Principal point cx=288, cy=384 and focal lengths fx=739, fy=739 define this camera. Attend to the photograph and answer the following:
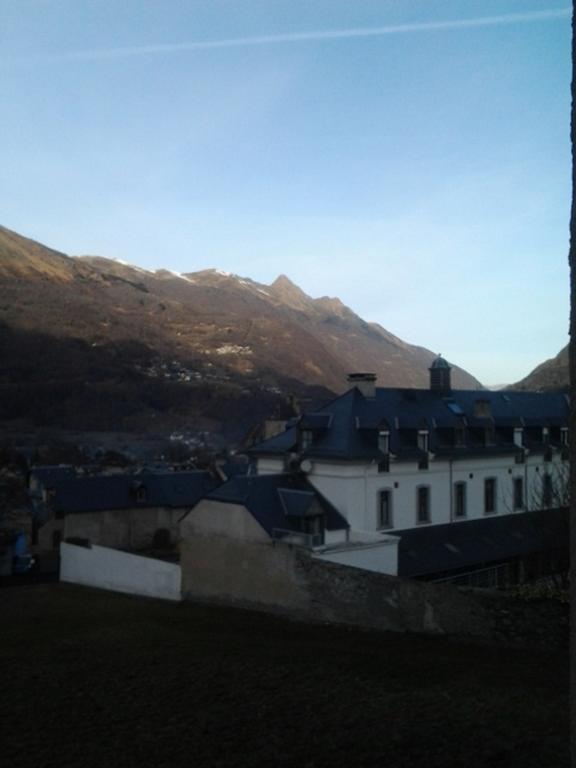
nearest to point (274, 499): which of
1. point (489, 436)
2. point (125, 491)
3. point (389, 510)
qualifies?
point (389, 510)

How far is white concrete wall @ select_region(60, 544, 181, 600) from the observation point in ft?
67.9

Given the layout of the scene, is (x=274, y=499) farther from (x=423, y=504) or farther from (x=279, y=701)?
(x=279, y=701)

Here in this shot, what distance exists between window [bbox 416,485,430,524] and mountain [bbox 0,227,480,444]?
44.2m

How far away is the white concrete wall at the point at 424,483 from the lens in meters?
20.5

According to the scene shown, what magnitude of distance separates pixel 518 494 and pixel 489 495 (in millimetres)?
1638

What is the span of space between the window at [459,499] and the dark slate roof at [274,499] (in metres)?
4.95

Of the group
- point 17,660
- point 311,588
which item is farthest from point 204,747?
point 311,588

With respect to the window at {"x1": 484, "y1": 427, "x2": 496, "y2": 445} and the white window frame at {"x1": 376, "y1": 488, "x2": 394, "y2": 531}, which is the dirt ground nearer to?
the white window frame at {"x1": 376, "y1": 488, "x2": 394, "y2": 531}

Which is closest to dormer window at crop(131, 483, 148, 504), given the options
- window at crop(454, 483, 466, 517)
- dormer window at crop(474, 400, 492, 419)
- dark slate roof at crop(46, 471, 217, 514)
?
dark slate roof at crop(46, 471, 217, 514)

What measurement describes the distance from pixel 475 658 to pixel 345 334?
17214cm

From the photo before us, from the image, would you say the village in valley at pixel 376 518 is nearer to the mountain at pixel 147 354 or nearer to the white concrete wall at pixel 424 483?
the white concrete wall at pixel 424 483

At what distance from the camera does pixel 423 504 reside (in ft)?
73.3

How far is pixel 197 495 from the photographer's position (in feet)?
109

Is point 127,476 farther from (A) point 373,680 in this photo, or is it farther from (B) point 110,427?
(B) point 110,427
